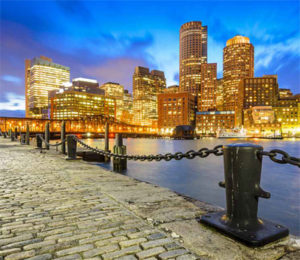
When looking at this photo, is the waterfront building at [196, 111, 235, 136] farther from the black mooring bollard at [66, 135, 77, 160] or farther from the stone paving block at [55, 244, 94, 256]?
the stone paving block at [55, 244, 94, 256]

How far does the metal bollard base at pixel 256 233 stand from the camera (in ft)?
7.42

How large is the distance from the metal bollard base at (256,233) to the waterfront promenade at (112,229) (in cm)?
6

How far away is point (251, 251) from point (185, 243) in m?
0.68

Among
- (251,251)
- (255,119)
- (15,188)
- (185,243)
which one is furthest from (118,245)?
(255,119)

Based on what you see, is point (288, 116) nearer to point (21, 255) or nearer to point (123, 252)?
point (123, 252)

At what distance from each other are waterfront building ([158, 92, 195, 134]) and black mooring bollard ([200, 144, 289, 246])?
537 ft

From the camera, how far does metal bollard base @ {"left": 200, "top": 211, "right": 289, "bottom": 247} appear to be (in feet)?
7.42

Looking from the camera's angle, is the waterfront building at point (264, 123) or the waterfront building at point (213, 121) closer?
the waterfront building at point (264, 123)

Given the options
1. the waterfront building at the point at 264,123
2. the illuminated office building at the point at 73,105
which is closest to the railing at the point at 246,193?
A: the illuminated office building at the point at 73,105

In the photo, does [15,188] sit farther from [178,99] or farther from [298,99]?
[298,99]

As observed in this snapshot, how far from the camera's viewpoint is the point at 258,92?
547 ft

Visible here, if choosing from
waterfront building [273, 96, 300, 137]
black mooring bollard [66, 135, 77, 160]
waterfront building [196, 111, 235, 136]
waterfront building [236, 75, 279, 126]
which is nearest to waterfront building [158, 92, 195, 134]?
waterfront building [196, 111, 235, 136]

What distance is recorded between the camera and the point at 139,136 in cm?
14025

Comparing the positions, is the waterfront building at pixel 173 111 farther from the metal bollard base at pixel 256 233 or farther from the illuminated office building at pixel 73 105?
the metal bollard base at pixel 256 233
